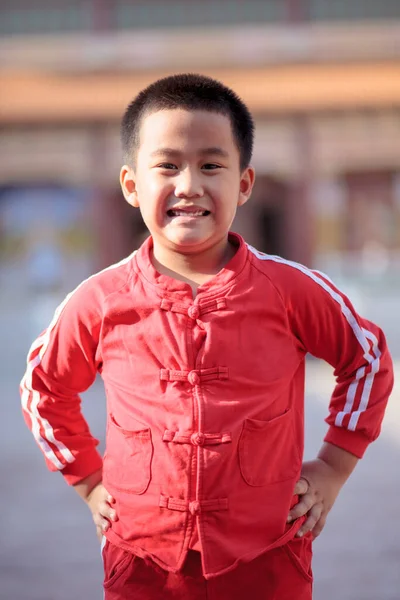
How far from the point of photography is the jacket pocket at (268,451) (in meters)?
1.13

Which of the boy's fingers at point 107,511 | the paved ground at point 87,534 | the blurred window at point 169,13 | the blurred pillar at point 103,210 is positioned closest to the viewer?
the boy's fingers at point 107,511

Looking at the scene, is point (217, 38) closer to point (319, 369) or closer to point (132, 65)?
point (132, 65)

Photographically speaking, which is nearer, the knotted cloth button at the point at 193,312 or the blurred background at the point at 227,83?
the knotted cloth button at the point at 193,312

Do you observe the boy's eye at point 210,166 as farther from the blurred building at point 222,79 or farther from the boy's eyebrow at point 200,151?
the blurred building at point 222,79

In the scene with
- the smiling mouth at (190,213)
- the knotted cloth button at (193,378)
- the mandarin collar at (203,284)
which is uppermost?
the smiling mouth at (190,213)

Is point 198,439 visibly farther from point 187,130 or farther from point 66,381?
point 187,130

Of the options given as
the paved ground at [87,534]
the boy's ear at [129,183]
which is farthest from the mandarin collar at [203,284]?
the paved ground at [87,534]

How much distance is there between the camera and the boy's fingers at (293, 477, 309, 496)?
3.95ft

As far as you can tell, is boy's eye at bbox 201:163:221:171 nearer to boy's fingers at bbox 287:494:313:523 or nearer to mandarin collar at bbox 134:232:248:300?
mandarin collar at bbox 134:232:248:300

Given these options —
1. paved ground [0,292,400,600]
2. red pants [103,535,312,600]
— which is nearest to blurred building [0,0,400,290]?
paved ground [0,292,400,600]

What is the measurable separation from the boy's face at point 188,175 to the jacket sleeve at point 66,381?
18 centimetres

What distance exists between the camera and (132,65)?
5176 mm

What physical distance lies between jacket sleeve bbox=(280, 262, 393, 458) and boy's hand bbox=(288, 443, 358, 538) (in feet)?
0.07

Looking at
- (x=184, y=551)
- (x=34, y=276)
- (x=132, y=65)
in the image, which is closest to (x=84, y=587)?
(x=184, y=551)
